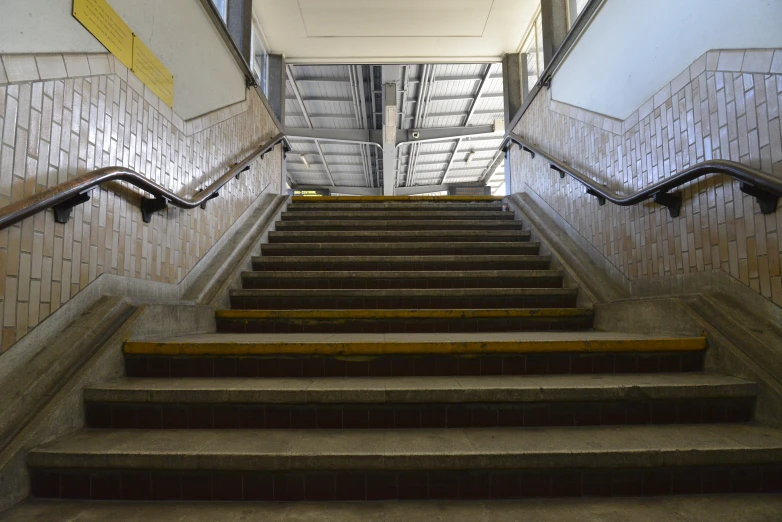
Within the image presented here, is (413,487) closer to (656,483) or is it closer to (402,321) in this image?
(656,483)

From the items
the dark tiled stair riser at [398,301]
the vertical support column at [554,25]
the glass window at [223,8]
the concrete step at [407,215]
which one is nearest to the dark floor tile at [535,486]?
the dark tiled stair riser at [398,301]

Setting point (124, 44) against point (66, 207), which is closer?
point (66, 207)

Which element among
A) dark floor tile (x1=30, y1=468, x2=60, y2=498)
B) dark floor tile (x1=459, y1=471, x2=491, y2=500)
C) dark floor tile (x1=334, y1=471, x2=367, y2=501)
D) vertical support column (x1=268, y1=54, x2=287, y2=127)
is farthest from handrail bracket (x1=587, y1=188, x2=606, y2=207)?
vertical support column (x1=268, y1=54, x2=287, y2=127)

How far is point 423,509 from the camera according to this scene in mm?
1468

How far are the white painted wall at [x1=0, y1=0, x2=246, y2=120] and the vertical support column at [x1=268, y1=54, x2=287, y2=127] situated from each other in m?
2.52

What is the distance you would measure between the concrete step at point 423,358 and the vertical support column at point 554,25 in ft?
13.9

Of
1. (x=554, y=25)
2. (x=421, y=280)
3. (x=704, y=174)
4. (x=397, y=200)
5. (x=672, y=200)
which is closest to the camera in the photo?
Answer: (x=704, y=174)

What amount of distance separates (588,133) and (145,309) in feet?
12.2

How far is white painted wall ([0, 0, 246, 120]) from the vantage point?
179 centimetres

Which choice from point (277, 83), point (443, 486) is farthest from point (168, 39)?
point (277, 83)

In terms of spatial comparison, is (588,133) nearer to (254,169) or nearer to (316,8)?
(254,169)

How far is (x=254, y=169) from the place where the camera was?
5.49 m

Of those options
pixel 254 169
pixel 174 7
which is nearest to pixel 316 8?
pixel 254 169

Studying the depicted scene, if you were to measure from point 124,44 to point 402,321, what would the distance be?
2.35 metres
